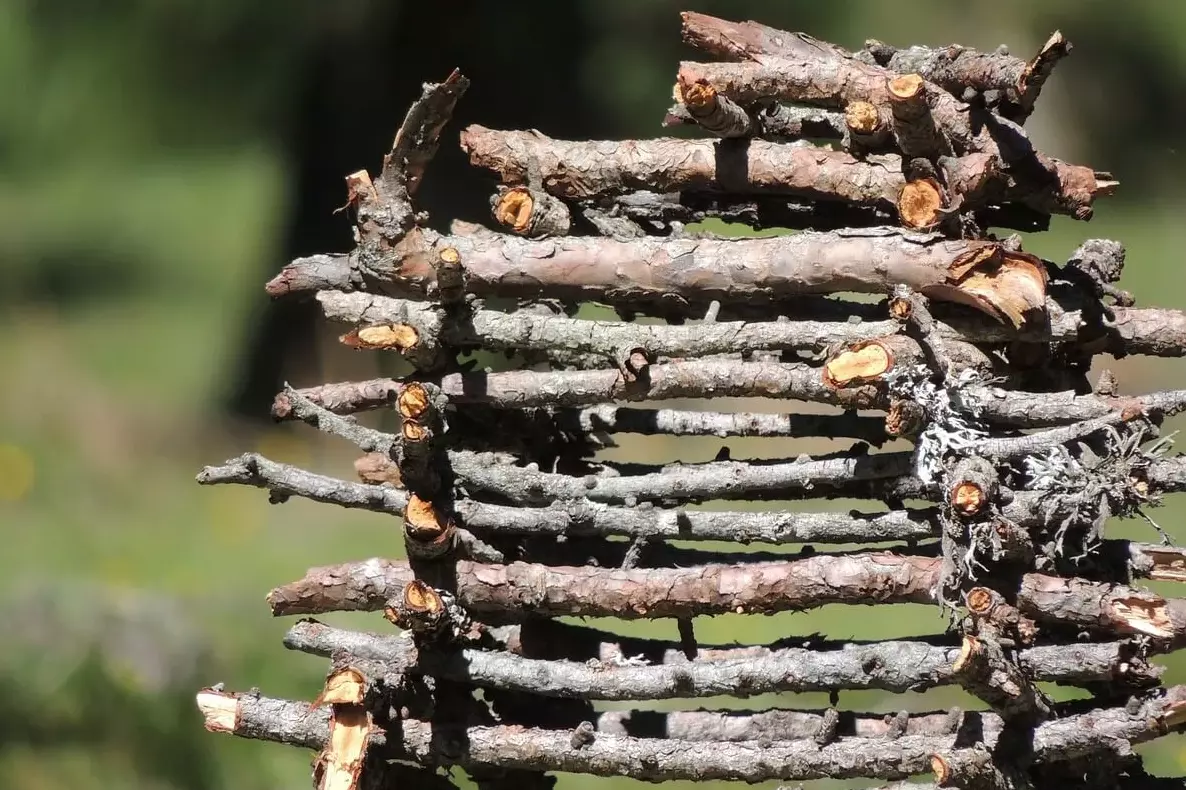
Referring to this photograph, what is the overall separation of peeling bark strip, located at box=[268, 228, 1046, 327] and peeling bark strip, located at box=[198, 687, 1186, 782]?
2.14 feet

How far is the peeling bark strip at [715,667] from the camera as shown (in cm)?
202

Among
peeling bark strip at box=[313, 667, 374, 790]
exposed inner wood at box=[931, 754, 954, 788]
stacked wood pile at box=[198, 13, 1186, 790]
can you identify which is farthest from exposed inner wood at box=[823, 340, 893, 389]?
peeling bark strip at box=[313, 667, 374, 790]

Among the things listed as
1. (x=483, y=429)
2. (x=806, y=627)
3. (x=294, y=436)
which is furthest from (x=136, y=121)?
(x=483, y=429)

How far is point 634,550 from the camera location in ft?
7.23

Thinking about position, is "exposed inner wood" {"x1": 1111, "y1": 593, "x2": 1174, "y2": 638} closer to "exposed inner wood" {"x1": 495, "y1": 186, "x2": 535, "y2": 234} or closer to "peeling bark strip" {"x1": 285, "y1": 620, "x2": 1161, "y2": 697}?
"peeling bark strip" {"x1": 285, "y1": 620, "x2": 1161, "y2": 697}

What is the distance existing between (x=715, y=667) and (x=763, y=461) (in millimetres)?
Result: 350

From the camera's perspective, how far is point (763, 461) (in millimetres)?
2209

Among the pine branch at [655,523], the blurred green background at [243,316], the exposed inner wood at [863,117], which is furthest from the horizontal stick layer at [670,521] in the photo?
the blurred green background at [243,316]

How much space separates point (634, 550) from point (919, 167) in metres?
0.76

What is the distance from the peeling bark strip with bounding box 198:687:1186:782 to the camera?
6.66 ft

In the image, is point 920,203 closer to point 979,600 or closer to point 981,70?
point 981,70

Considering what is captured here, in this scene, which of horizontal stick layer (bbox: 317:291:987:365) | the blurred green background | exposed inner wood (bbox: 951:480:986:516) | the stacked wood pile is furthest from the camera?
the blurred green background

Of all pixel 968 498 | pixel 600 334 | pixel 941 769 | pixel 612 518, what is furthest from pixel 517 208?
pixel 941 769

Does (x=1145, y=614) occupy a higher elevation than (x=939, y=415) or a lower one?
lower
